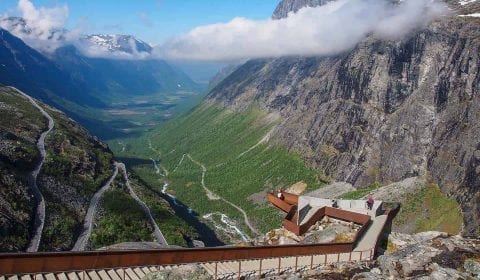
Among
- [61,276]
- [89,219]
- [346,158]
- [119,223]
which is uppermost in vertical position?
[61,276]

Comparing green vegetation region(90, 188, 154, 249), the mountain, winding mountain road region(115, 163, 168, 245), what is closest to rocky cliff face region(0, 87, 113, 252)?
green vegetation region(90, 188, 154, 249)

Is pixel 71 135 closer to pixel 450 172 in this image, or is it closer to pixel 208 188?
pixel 208 188

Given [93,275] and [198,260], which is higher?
[93,275]

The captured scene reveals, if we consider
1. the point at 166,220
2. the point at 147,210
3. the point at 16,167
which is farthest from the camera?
the point at 147,210

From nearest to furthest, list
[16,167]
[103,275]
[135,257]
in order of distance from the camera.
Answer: [103,275]
[135,257]
[16,167]

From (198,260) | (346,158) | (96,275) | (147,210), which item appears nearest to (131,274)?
(96,275)

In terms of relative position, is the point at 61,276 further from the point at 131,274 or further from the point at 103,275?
the point at 131,274

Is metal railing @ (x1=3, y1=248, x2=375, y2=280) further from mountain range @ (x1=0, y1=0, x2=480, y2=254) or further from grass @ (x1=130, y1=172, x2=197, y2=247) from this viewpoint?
grass @ (x1=130, y1=172, x2=197, y2=247)
